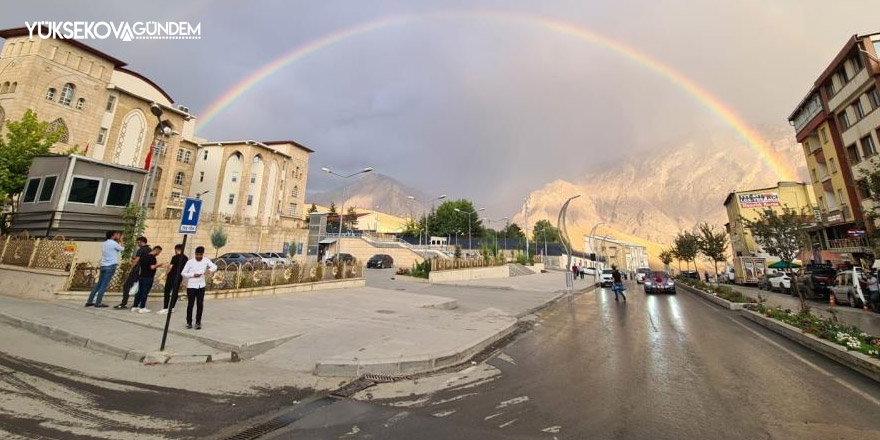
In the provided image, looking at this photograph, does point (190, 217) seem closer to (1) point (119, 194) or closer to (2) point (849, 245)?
(1) point (119, 194)

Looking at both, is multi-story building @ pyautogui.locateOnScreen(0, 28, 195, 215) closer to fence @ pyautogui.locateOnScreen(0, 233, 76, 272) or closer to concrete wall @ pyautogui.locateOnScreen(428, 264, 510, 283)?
fence @ pyautogui.locateOnScreen(0, 233, 76, 272)

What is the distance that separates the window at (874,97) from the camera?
2744 cm

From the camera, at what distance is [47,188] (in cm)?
1568

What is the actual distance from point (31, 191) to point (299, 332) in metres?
17.9

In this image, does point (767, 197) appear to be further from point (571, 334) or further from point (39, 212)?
point (39, 212)

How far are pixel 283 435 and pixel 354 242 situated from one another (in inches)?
2073

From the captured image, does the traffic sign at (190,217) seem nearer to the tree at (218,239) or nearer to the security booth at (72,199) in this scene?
the security booth at (72,199)

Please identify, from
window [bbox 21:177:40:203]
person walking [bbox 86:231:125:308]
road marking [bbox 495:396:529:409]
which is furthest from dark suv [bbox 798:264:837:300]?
window [bbox 21:177:40:203]

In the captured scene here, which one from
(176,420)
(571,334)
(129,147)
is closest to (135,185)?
(176,420)

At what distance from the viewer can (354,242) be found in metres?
55.0

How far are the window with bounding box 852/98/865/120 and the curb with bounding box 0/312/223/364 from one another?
4688 cm

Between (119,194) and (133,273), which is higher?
(119,194)

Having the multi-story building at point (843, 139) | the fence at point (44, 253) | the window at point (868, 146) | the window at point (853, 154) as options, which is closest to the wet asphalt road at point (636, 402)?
the fence at point (44, 253)

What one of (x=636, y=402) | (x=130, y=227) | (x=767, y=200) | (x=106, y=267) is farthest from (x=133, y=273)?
(x=767, y=200)
